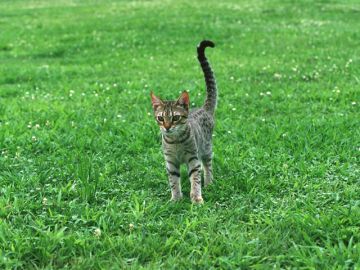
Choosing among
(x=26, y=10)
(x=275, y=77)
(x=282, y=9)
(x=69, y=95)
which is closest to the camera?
(x=69, y=95)

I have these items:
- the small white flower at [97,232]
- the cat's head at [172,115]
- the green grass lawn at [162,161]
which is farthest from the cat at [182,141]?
the small white flower at [97,232]

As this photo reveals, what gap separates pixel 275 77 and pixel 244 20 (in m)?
9.91

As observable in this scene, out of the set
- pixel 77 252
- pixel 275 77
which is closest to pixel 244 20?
pixel 275 77

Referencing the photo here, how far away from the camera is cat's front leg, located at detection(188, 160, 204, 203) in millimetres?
5574

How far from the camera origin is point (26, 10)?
1067 inches

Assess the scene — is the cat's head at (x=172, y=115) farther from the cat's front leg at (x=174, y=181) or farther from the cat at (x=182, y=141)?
the cat's front leg at (x=174, y=181)

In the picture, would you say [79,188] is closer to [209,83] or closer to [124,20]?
[209,83]

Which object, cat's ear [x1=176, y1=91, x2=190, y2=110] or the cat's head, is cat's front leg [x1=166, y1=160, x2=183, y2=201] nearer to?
the cat's head

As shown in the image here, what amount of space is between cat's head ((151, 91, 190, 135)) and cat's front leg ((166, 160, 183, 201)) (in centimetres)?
48

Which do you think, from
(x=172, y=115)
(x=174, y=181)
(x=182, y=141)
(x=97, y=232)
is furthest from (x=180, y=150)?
(x=97, y=232)

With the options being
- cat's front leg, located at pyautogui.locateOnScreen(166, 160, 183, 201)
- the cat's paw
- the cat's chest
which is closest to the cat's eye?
the cat's chest

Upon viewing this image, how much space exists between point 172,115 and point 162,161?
160 cm

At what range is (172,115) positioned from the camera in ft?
17.7

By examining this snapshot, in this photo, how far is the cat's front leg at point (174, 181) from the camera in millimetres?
5684
